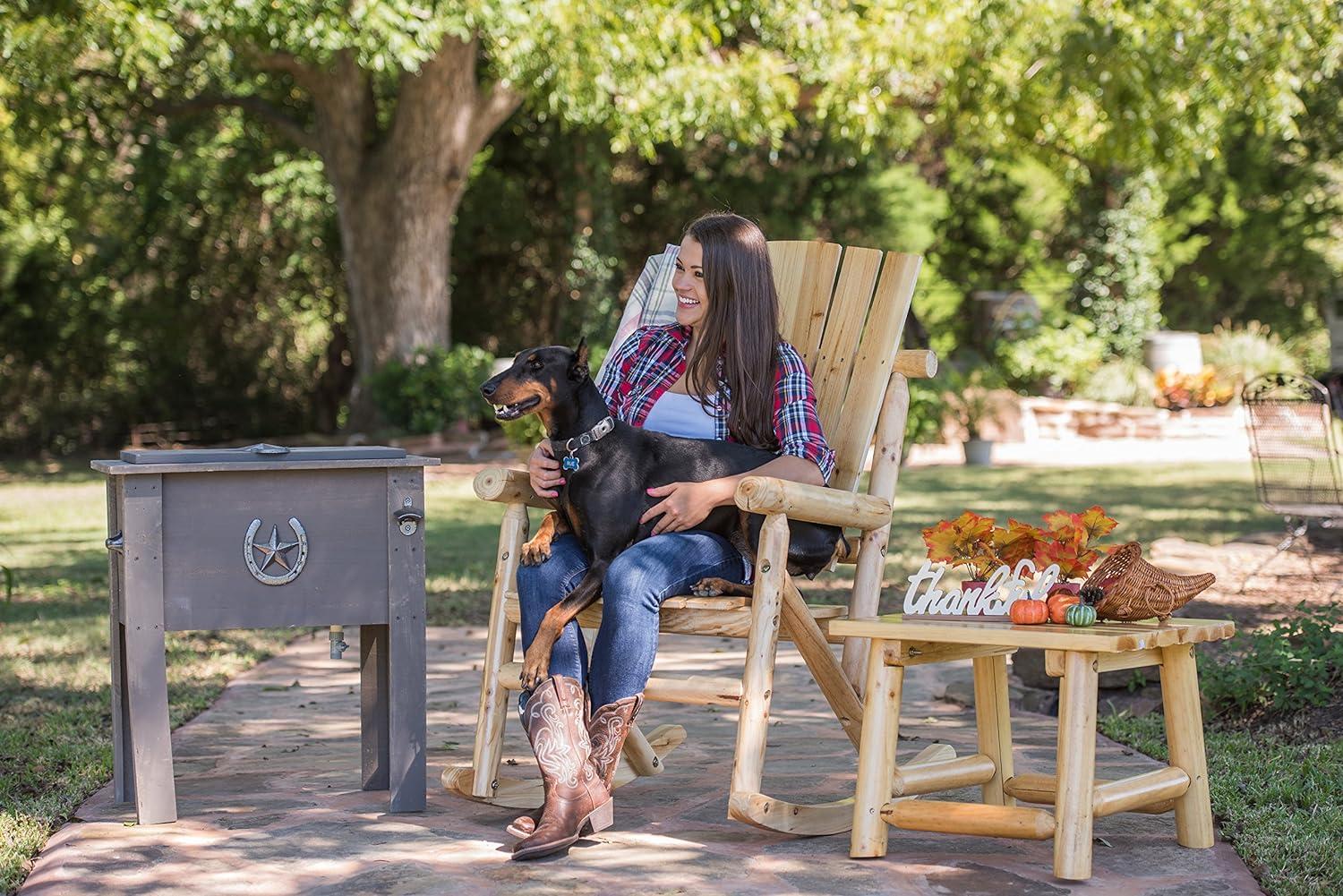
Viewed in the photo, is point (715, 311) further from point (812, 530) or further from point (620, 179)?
point (620, 179)

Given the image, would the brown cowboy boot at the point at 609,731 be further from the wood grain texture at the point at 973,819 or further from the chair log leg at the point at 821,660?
the wood grain texture at the point at 973,819

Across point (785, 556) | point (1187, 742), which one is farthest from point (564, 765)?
point (1187, 742)

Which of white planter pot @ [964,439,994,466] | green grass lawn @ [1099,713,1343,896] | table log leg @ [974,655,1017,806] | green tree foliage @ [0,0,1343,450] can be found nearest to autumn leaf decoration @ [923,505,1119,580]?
table log leg @ [974,655,1017,806]

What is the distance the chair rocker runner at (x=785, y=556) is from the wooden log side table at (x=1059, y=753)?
14cm

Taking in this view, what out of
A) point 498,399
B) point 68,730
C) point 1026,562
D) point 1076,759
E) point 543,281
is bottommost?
point 68,730

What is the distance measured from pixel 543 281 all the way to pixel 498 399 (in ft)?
51.7

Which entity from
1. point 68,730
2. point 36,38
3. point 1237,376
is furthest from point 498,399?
point 1237,376

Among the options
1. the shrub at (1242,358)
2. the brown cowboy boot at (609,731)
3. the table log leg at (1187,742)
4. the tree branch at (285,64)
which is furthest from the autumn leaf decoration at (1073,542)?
the shrub at (1242,358)

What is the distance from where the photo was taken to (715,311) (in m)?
3.10

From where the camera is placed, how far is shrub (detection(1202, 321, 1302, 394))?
14.4 meters

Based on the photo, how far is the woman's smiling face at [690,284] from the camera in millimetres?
3090

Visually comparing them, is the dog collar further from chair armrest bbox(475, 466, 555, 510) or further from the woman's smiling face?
the woman's smiling face

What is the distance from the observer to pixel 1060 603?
8.57ft

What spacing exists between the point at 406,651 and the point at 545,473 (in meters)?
0.45
